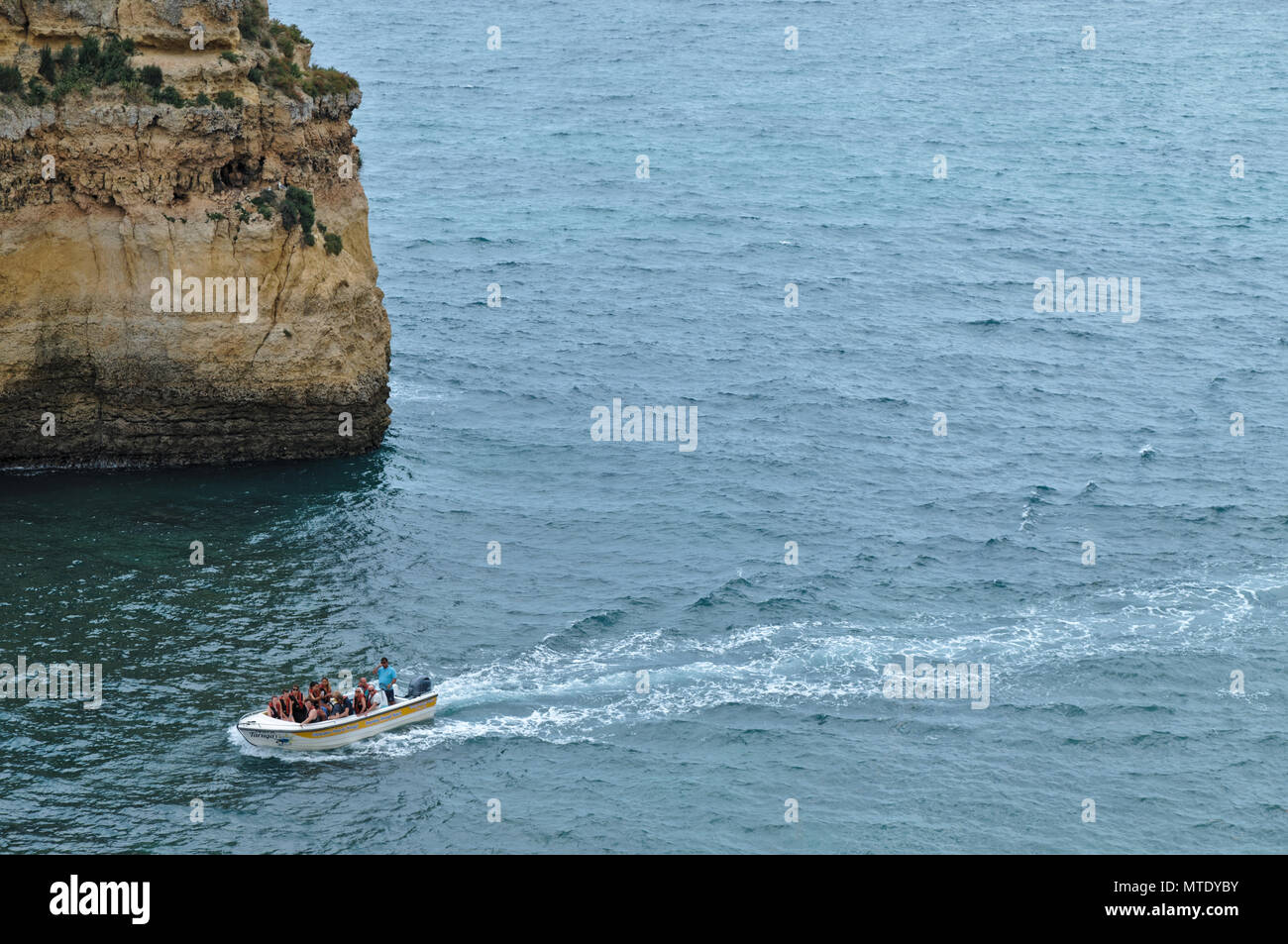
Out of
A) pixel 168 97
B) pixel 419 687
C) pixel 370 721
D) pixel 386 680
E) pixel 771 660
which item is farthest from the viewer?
pixel 168 97

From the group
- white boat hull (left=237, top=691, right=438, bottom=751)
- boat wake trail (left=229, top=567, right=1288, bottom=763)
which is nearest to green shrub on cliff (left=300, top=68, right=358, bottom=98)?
boat wake trail (left=229, top=567, right=1288, bottom=763)

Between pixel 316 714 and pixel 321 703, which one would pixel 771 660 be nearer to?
pixel 321 703

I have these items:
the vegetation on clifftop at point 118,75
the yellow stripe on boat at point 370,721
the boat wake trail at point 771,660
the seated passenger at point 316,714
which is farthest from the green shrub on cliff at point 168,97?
the yellow stripe on boat at point 370,721

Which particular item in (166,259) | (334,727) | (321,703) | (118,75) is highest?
(118,75)

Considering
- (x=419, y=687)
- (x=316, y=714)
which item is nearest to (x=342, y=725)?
(x=316, y=714)

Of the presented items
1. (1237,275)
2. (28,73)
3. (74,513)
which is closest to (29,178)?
(28,73)

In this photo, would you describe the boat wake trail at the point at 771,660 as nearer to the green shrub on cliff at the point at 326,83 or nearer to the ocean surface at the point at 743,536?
the ocean surface at the point at 743,536

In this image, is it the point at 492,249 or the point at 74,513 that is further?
the point at 492,249

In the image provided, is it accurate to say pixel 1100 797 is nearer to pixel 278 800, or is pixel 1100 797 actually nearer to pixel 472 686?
pixel 472 686
